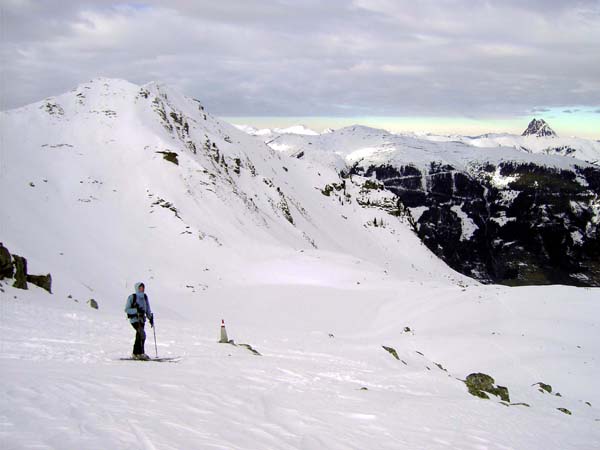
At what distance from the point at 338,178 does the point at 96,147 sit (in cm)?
7790

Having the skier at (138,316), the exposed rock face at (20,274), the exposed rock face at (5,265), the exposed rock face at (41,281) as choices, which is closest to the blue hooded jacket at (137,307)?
the skier at (138,316)

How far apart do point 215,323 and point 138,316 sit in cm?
1612

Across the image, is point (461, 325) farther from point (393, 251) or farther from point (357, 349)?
point (393, 251)

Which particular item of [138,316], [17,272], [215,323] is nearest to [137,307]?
[138,316]

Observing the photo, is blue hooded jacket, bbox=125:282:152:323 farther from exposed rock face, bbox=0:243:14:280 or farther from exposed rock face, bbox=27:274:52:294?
exposed rock face, bbox=27:274:52:294

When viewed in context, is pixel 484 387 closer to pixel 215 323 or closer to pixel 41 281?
pixel 215 323

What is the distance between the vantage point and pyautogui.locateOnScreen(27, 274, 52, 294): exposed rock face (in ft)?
77.2

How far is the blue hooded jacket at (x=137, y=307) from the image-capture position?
13.5m

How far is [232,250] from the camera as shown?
4972 cm

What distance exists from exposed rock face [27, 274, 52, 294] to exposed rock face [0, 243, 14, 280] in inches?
74.0

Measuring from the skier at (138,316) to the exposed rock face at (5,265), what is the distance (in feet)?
34.1

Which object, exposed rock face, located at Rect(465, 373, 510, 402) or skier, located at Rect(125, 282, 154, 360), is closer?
skier, located at Rect(125, 282, 154, 360)

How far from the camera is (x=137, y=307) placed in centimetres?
1372

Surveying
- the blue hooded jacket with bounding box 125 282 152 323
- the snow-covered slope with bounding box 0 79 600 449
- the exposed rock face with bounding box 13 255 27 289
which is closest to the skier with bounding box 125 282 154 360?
the blue hooded jacket with bounding box 125 282 152 323
